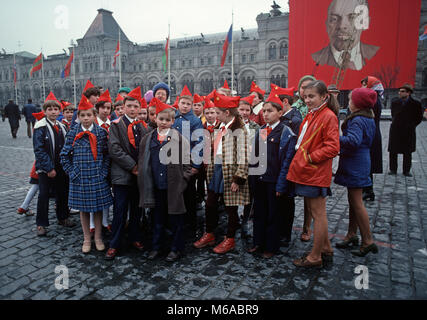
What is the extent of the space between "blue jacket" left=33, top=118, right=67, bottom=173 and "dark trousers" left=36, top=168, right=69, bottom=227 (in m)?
0.19

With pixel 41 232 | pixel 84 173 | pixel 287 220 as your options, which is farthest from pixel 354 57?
pixel 41 232

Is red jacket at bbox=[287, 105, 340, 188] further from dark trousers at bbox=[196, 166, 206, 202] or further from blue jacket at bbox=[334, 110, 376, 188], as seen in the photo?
dark trousers at bbox=[196, 166, 206, 202]

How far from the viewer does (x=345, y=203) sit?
217 inches

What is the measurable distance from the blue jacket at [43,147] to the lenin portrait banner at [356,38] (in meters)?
30.5

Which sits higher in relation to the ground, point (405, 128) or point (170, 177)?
point (405, 128)

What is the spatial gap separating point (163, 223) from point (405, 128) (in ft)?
21.7

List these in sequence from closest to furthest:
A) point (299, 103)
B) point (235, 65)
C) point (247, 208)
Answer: point (247, 208)
point (299, 103)
point (235, 65)

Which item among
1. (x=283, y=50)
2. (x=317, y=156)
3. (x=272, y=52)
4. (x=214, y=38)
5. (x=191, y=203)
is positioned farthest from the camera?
(x=214, y=38)

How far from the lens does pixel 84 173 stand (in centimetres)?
361

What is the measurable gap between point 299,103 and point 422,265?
3.20 metres

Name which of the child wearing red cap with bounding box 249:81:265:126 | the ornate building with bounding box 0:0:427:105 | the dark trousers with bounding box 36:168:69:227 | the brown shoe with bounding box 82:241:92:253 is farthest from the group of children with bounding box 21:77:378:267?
the ornate building with bounding box 0:0:427:105

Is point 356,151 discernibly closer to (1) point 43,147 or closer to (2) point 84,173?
(2) point 84,173

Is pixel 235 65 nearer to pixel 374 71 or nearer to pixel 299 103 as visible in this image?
pixel 374 71
